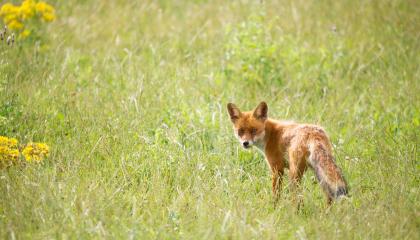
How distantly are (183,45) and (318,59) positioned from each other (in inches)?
90.9

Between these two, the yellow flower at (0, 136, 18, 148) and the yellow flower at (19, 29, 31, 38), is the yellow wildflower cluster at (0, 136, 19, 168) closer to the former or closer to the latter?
the yellow flower at (0, 136, 18, 148)

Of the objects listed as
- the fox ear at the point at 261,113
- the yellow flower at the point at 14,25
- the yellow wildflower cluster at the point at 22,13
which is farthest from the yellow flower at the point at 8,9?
the fox ear at the point at 261,113

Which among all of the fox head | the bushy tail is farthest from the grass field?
the fox head

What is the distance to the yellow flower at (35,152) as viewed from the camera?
19.6 ft

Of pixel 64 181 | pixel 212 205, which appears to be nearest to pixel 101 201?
pixel 64 181

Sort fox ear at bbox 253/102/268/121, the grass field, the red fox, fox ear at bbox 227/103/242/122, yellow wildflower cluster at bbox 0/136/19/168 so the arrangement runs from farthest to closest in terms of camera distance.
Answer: fox ear at bbox 227/103/242/122 → fox ear at bbox 253/102/268/121 → yellow wildflower cluster at bbox 0/136/19/168 → the red fox → the grass field

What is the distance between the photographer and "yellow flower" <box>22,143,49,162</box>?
5.98 metres

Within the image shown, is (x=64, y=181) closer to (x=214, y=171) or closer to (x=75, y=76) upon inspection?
(x=214, y=171)

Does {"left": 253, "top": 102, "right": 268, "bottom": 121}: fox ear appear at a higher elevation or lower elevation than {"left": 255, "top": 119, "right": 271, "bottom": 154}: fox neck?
higher

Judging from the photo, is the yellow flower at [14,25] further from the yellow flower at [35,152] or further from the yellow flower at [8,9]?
the yellow flower at [35,152]

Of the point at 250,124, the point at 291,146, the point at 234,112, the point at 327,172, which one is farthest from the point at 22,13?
the point at 327,172

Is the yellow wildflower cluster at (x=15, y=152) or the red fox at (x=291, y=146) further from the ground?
the yellow wildflower cluster at (x=15, y=152)

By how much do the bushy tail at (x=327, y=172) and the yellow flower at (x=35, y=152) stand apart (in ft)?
9.00

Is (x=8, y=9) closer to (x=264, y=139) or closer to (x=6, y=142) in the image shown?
(x=6, y=142)
